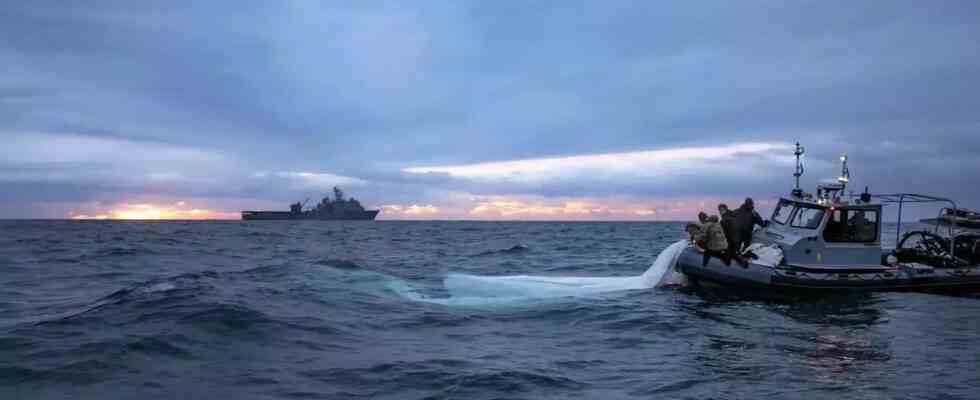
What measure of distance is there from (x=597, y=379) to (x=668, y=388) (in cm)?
94

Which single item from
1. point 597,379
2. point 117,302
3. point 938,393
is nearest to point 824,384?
point 938,393

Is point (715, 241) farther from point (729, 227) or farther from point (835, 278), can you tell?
point (835, 278)

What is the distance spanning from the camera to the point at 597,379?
29.5 ft

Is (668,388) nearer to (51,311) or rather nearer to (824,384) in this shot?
(824,384)

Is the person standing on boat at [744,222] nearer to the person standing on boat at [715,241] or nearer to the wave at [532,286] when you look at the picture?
the person standing on boat at [715,241]

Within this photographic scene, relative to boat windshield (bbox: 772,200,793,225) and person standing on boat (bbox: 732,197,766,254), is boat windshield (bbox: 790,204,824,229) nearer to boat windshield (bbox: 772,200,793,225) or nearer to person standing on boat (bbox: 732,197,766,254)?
boat windshield (bbox: 772,200,793,225)

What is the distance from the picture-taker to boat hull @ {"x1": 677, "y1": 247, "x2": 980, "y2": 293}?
1656cm

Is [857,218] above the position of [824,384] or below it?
above

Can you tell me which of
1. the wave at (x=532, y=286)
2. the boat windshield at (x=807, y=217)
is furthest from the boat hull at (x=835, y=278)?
the wave at (x=532, y=286)

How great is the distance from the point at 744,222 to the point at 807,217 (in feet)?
5.72

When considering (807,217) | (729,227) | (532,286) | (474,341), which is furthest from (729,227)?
(474,341)

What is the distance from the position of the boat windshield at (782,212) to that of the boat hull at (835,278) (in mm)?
1956

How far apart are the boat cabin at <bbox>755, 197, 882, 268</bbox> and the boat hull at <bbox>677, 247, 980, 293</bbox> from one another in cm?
28

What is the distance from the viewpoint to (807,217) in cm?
1830
